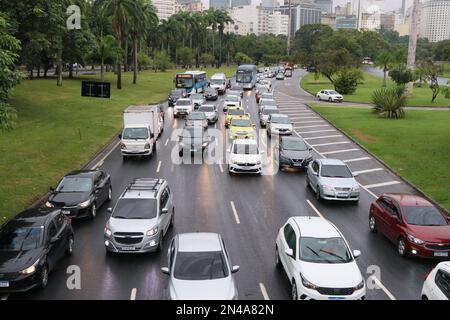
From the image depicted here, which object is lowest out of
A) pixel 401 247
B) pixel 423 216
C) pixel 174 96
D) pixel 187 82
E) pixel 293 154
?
pixel 401 247

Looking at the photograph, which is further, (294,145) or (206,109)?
(206,109)

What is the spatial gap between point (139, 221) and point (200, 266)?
14.0 feet

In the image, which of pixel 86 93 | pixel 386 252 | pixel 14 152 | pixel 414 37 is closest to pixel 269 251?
pixel 386 252

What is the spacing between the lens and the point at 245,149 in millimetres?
26828

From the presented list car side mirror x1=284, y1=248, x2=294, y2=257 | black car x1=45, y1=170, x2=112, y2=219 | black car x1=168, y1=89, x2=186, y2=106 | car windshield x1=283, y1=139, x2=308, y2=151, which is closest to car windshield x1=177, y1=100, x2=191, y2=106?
black car x1=168, y1=89, x2=186, y2=106

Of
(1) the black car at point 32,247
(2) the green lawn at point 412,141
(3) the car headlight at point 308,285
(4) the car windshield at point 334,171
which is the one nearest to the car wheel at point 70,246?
(1) the black car at point 32,247

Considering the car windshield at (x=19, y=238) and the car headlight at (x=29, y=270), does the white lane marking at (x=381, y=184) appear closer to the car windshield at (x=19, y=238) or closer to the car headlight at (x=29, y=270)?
the car windshield at (x=19, y=238)

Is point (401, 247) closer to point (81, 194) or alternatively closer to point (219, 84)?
point (81, 194)

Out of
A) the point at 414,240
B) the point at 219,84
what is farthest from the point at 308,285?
the point at 219,84

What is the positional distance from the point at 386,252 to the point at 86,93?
28.3 meters

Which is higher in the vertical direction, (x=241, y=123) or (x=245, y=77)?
(x=245, y=77)

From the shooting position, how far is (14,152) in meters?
28.9
